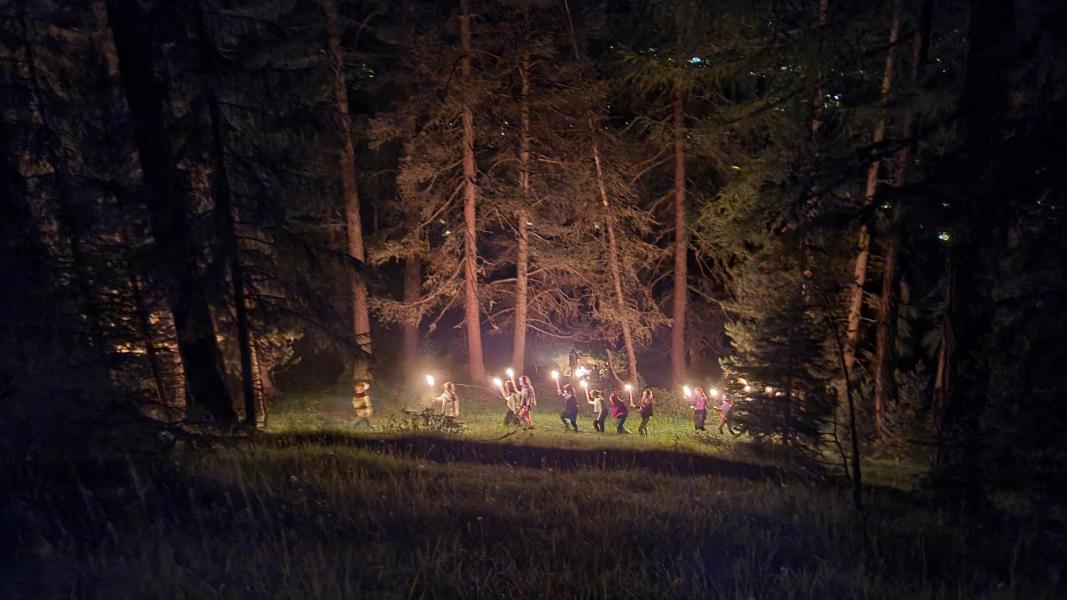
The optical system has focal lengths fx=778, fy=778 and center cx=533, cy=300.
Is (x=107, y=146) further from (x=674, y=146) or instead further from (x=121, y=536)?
(x=674, y=146)

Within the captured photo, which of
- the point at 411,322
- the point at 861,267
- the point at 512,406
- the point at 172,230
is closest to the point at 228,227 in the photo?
the point at 172,230

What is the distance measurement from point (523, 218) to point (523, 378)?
24.1ft

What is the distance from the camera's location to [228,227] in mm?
11945

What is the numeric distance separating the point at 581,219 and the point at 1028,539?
71.8 feet

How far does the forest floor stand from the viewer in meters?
4.47

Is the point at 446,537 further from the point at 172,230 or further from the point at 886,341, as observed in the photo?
the point at 886,341

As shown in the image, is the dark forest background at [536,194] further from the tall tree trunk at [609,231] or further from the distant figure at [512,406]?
the distant figure at [512,406]

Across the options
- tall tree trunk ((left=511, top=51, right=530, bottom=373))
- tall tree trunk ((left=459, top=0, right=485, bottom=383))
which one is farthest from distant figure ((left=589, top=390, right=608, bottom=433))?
tall tree trunk ((left=459, top=0, right=485, bottom=383))

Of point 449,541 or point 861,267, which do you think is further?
point 861,267

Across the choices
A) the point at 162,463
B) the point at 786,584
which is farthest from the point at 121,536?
the point at 786,584

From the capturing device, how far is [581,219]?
27.6m

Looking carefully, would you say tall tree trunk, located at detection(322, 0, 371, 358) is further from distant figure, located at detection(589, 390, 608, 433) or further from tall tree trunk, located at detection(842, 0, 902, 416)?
tall tree trunk, located at detection(842, 0, 902, 416)

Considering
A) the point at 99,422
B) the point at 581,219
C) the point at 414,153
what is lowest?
the point at 99,422

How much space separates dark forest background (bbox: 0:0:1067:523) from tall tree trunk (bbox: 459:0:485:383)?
4.3 inches
